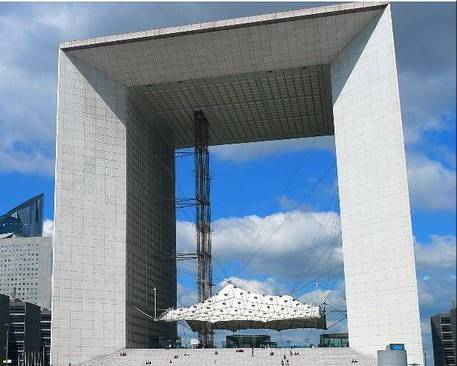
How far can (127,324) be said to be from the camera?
61.1 m

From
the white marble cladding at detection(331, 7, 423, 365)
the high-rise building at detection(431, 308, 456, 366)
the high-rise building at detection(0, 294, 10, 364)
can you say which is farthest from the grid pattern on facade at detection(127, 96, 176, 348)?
the high-rise building at detection(431, 308, 456, 366)

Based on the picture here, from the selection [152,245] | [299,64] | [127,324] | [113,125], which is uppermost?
[299,64]

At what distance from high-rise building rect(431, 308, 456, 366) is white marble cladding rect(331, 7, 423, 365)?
86.7 metres

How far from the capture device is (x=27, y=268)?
187250 millimetres

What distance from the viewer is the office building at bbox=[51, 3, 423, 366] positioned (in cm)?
5578

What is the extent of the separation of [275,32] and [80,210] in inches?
886

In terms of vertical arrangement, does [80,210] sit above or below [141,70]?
below

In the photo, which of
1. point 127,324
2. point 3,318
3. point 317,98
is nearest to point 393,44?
point 317,98

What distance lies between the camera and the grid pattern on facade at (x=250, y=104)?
65.7m

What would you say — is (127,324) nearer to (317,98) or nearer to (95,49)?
(95,49)

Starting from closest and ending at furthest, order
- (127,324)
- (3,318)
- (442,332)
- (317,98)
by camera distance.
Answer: (127,324), (317,98), (3,318), (442,332)

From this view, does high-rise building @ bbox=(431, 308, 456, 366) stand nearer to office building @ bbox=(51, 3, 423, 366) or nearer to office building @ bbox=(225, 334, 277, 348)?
office building @ bbox=(225, 334, 277, 348)

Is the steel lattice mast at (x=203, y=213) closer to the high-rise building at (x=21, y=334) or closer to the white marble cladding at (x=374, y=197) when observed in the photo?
the white marble cladding at (x=374, y=197)

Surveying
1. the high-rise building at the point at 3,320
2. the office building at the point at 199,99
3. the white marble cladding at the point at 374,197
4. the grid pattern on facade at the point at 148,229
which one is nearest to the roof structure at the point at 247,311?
the grid pattern on facade at the point at 148,229
